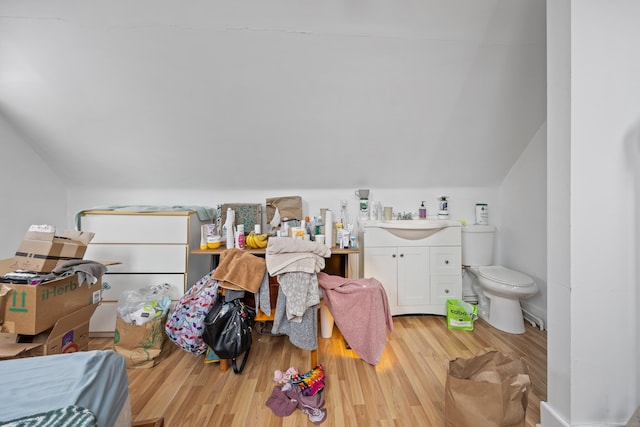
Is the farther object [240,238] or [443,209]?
[443,209]

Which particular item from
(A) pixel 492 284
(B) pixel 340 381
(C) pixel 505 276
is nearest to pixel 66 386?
(B) pixel 340 381

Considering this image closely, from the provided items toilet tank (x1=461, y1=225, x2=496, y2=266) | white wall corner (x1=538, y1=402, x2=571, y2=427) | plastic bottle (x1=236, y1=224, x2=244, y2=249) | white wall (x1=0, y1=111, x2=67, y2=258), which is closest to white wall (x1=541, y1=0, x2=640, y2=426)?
white wall corner (x1=538, y1=402, x2=571, y2=427)

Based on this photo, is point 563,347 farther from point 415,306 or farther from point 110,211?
point 110,211

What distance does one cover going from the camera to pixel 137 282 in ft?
6.98

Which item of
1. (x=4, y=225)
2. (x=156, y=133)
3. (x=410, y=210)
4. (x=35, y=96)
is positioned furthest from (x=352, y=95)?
(x=4, y=225)

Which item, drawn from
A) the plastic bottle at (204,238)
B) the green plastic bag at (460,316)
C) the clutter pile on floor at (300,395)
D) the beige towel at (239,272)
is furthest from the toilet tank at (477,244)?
the plastic bottle at (204,238)

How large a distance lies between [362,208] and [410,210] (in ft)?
1.94

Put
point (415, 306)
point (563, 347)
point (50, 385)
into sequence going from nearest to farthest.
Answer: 1. point (50, 385)
2. point (563, 347)
3. point (415, 306)

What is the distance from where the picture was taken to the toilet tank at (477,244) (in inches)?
102

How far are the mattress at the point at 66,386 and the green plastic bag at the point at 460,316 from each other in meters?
2.31

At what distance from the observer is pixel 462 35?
67.1 inches

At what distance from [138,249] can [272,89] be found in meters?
1.72

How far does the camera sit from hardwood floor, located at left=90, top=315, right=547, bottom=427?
134 centimetres

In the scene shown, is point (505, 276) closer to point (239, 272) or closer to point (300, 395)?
point (300, 395)
